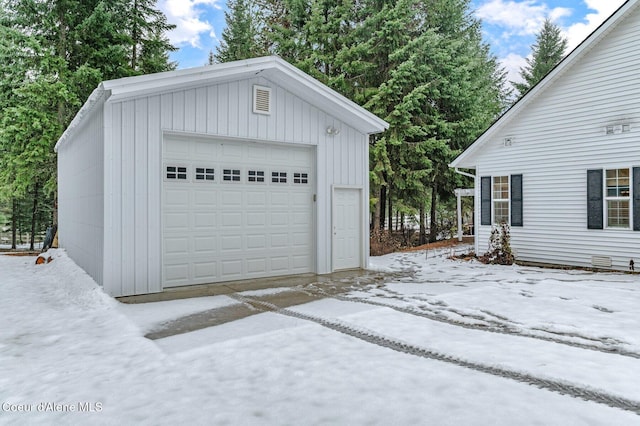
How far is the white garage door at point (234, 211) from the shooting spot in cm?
696

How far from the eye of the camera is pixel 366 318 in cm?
501

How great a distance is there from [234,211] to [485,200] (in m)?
7.25

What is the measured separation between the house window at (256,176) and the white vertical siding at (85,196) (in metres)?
2.53

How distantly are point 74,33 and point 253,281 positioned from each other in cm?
1112

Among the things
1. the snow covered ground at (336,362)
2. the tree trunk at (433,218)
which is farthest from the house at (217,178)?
the tree trunk at (433,218)

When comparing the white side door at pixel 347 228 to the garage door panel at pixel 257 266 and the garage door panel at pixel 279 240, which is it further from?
the garage door panel at pixel 257 266

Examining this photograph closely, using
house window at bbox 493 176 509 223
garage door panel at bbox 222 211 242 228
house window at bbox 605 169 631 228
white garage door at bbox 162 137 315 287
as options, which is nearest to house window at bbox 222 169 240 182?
white garage door at bbox 162 137 315 287

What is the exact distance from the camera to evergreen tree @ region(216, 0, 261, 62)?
62.8ft

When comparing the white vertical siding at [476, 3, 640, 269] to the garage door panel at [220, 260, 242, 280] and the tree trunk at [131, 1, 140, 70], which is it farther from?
the tree trunk at [131, 1, 140, 70]

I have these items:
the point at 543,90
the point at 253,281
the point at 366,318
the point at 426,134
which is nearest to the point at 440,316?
the point at 366,318

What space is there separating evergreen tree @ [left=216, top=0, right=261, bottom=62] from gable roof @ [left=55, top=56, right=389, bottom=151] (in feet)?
38.6

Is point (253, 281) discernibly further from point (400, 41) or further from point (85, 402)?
point (400, 41)

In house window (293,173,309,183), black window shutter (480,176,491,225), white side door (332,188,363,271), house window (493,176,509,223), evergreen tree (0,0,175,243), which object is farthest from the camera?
evergreen tree (0,0,175,243)

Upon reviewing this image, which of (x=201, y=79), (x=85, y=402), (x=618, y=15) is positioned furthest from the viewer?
(x=618, y=15)
